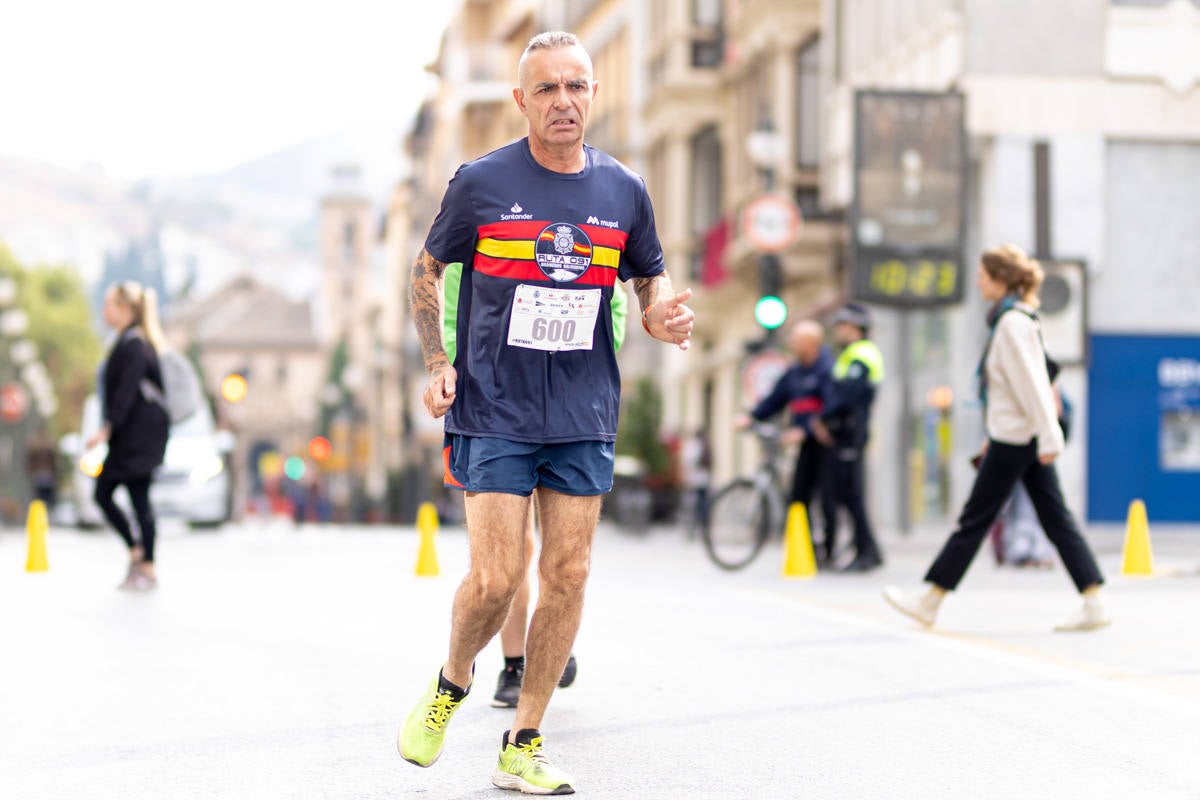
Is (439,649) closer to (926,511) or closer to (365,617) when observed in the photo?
(365,617)

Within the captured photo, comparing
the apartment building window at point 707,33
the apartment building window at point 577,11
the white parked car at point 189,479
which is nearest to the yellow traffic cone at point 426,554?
the white parked car at point 189,479

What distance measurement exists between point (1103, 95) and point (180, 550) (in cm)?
1147

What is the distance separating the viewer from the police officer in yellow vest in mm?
15133

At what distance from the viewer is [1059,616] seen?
1122 centimetres

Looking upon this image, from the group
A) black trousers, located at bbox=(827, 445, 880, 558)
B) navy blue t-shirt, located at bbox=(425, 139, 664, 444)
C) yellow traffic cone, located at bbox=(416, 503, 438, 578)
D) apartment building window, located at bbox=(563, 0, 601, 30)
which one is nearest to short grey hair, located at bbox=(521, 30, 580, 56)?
navy blue t-shirt, located at bbox=(425, 139, 664, 444)

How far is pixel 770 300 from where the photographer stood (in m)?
23.3

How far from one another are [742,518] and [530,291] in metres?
9.71

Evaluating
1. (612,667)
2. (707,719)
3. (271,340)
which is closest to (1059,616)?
(612,667)

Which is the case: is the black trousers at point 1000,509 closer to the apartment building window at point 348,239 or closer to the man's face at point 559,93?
the man's face at point 559,93

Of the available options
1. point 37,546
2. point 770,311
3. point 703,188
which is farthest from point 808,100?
point 37,546

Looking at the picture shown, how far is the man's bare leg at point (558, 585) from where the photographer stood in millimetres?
5684

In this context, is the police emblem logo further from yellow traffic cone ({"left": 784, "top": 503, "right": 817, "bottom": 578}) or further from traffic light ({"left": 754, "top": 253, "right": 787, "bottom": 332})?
traffic light ({"left": 754, "top": 253, "right": 787, "bottom": 332})

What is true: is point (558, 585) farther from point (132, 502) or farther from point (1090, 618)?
point (132, 502)

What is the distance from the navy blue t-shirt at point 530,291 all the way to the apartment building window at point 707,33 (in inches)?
1222
